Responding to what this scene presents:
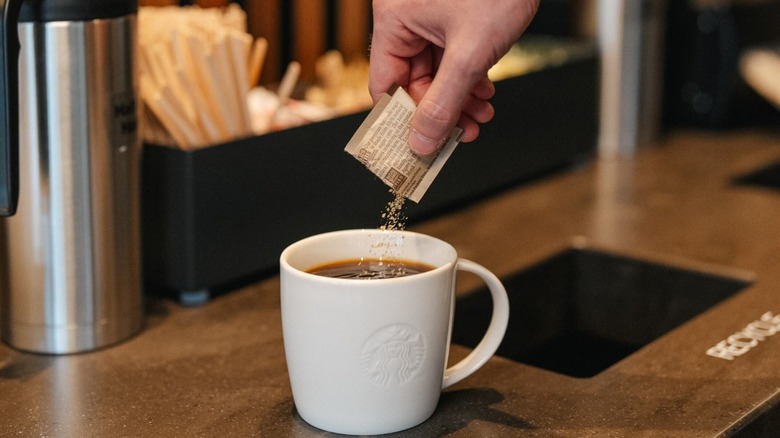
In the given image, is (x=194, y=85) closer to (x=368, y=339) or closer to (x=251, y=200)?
(x=251, y=200)

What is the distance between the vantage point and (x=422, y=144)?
817mm

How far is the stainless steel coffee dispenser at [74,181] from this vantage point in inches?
36.3

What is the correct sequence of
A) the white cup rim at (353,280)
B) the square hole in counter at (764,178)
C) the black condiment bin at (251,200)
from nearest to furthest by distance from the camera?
the white cup rim at (353,280) → the black condiment bin at (251,200) → the square hole in counter at (764,178)

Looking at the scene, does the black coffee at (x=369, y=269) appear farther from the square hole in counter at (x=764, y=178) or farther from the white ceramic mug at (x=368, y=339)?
the square hole in counter at (x=764, y=178)

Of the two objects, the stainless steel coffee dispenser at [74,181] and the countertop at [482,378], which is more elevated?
the stainless steel coffee dispenser at [74,181]

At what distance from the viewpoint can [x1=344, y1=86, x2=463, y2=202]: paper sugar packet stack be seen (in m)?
0.83

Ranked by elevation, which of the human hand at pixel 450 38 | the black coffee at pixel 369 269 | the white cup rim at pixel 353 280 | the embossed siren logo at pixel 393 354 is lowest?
the embossed siren logo at pixel 393 354

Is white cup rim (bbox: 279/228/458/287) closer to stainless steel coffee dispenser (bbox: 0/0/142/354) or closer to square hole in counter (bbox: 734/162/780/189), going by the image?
stainless steel coffee dispenser (bbox: 0/0/142/354)

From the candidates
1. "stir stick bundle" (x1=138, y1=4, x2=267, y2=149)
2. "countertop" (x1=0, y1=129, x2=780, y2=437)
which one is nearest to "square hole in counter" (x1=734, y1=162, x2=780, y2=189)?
"countertop" (x1=0, y1=129, x2=780, y2=437)

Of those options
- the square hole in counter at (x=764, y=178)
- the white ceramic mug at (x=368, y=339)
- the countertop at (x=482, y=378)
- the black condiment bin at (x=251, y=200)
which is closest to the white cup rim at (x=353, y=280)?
the white ceramic mug at (x=368, y=339)

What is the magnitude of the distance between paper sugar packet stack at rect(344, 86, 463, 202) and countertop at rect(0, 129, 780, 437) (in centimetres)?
19

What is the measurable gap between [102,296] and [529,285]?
0.47 metres

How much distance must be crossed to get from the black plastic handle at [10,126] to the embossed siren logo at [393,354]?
1.02ft

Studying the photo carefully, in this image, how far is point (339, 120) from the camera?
1.19 metres
